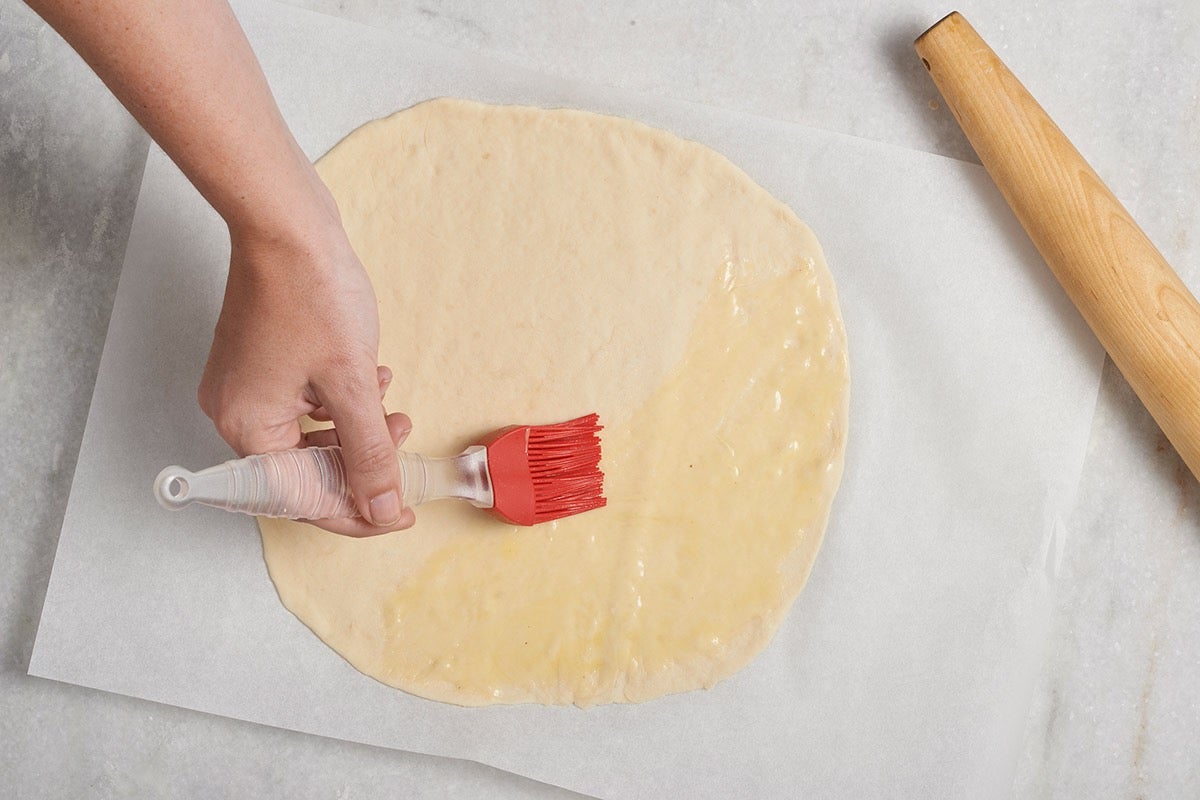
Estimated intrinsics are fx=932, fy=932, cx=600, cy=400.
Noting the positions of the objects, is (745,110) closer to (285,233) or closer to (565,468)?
(565,468)

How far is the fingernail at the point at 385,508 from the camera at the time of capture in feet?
3.52

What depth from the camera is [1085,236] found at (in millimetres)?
1339

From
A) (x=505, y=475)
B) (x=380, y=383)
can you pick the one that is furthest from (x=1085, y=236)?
(x=380, y=383)

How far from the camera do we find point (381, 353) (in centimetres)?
136

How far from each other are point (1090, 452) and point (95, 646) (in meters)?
1.52

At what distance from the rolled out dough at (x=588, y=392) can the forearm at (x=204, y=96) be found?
1.08 feet

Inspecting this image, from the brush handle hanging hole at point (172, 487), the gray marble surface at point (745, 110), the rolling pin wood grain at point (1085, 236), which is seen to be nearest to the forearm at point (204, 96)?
the brush handle hanging hole at point (172, 487)

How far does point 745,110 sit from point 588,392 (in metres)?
0.52

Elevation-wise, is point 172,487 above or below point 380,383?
below

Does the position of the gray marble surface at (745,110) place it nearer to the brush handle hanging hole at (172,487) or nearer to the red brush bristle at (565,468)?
the red brush bristle at (565,468)

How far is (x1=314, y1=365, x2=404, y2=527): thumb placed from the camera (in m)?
1.06

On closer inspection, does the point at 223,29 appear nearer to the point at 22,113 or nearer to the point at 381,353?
the point at 381,353

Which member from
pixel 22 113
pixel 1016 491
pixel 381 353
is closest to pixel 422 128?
pixel 381 353

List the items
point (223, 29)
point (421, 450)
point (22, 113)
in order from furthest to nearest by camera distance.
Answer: point (22, 113) < point (421, 450) < point (223, 29)
